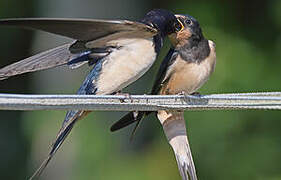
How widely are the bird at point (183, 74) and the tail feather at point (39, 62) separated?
45 centimetres

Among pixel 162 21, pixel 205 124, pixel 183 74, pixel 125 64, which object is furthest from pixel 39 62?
pixel 205 124

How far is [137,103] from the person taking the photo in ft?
6.39

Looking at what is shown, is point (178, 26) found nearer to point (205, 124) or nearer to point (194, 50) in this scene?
point (194, 50)

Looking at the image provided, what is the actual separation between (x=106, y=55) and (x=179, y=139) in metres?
0.47

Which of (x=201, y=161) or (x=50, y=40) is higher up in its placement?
(x=50, y=40)

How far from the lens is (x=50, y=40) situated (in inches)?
209

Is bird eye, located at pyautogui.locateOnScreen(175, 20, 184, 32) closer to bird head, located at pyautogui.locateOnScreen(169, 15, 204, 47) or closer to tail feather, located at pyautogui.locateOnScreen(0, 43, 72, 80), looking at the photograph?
bird head, located at pyautogui.locateOnScreen(169, 15, 204, 47)

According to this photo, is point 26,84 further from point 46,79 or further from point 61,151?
point 61,151

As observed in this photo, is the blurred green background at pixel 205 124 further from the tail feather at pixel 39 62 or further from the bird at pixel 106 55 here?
the tail feather at pixel 39 62

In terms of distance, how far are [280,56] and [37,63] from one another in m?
2.47

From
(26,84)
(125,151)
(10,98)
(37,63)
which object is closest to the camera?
(10,98)

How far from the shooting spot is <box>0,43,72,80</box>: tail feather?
2289 mm

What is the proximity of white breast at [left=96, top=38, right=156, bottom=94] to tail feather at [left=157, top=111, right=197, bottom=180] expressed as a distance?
36cm

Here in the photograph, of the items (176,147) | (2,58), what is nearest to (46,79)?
(2,58)
